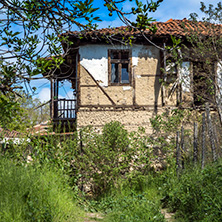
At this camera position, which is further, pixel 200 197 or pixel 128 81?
pixel 128 81

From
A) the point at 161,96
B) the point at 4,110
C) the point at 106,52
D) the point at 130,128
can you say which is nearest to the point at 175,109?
the point at 161,96

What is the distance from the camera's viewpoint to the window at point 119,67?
30.8 feet

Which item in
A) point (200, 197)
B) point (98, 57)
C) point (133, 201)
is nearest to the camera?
point (200, 197)

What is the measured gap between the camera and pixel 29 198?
3.60 meters

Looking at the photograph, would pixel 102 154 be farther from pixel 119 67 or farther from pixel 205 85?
pixel 205 85

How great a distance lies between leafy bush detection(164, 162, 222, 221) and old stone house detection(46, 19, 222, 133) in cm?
421

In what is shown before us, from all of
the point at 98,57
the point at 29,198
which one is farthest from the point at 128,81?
the point at 29,198

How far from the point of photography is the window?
370 inches

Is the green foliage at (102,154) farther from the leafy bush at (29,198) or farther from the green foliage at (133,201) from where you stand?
the leafy bush at (29,198)

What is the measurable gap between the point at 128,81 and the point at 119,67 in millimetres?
626

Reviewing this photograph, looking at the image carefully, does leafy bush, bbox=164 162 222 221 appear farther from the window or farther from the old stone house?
the window

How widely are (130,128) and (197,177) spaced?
175 inches

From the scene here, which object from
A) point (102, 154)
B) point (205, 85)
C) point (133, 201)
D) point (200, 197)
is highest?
point (205, 85)

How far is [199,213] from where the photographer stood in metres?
4.11
